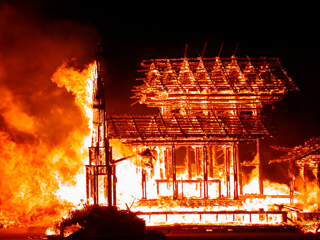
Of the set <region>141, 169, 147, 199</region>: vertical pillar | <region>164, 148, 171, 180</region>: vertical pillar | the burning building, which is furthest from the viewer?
<region>164, 148, 171, 180</region>: vertical pillar

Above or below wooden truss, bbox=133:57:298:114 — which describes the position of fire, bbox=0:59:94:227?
below

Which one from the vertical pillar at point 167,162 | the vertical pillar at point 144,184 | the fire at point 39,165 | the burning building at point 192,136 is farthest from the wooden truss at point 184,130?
the fire at point 39,165

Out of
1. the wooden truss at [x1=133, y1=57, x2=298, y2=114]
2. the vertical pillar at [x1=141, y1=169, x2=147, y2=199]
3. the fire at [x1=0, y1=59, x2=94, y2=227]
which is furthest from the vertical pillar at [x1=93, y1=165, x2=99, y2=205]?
the wooden truss at [x1=133, y1=57, x2=298, y2=114]

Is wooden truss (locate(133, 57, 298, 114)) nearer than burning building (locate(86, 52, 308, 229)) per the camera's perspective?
No

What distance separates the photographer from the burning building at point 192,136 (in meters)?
23.6

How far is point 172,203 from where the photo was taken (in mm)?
26078

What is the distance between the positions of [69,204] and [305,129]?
2856 centimetres

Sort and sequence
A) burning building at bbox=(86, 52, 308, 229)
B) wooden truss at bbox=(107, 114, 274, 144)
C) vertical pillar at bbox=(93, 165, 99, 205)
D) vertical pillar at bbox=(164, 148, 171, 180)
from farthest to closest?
vertical pillar at bbox=(164, 148, 171, 180) → wooden truss at bbox=(107, 114, 274, 144) → burning building at bbox=(86, 52, 308, 229) → vertical pillar at bbox=(93, 165, 99, 205)

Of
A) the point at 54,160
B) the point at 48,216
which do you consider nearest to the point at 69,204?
the point at 48,216

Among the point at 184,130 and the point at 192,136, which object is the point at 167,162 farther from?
the point at 192,136

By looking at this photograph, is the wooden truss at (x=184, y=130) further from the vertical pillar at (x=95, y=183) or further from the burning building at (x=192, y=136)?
the vertical pillar at (x=95, y=183)

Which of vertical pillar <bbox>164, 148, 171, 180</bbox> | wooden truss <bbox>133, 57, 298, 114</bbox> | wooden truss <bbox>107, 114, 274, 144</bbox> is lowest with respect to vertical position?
vertical pillar <bbox>164, 148, 171, 180</bbox>

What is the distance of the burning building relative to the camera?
77.4 ft

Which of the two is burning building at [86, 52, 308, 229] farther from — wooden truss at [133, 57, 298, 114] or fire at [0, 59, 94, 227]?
fire at [0, 59, 94, 227]
